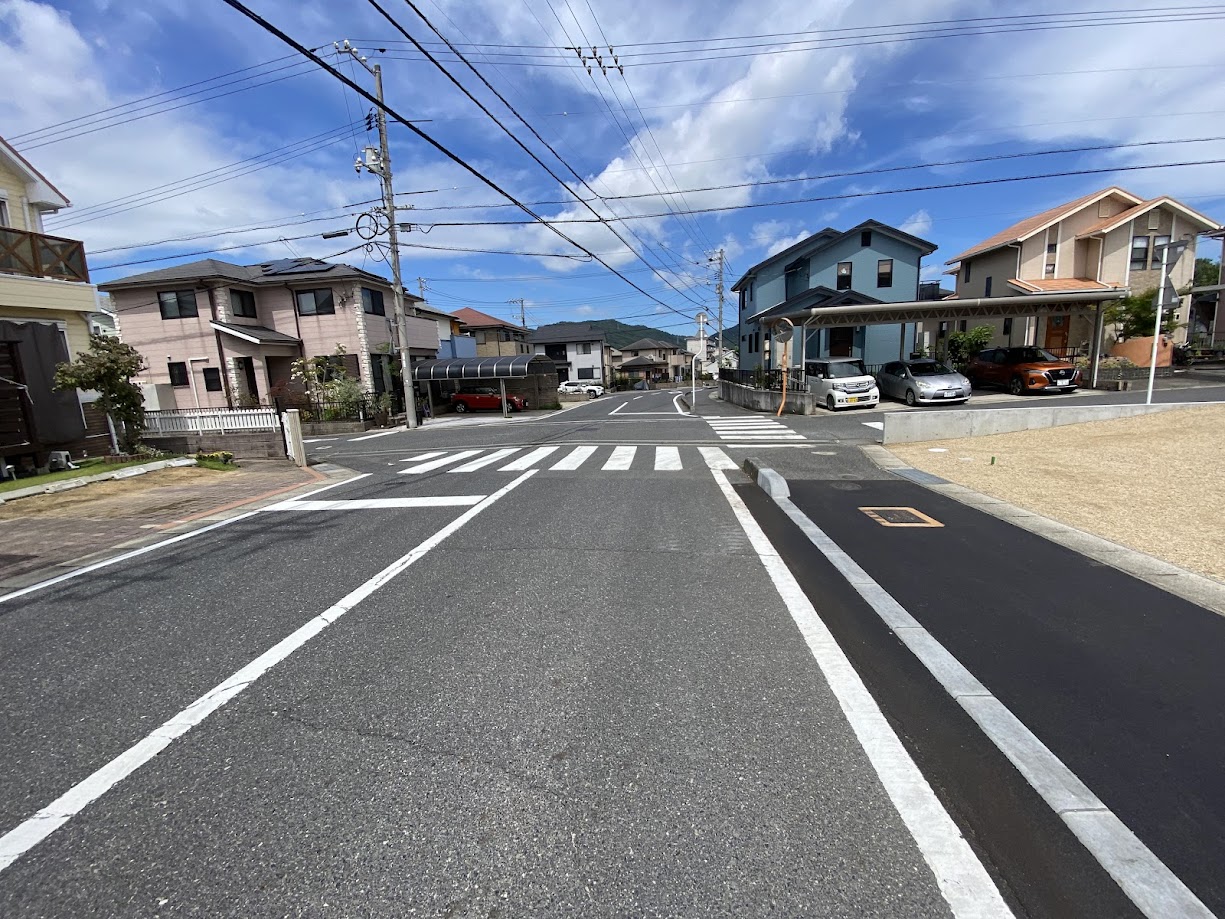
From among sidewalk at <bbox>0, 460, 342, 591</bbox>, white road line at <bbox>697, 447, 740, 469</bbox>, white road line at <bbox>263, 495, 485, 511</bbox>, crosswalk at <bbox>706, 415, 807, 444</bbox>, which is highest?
sidewalk at <bbox>0, 460, 342, 591</bbox>

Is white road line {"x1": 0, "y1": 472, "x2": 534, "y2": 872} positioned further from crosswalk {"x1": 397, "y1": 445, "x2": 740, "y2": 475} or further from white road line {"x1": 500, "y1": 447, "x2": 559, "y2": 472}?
crosswalk {"x1": 397, "y1": 445, "x2": 740, "y2": 475}

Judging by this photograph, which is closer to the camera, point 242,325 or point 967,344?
point 242,325

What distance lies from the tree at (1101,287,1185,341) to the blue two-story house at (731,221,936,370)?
Answer: 791 centimetres

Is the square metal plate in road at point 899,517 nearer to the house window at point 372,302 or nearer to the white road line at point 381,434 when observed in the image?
the white road line at point 381,434

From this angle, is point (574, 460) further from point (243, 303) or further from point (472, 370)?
point (243, 303)

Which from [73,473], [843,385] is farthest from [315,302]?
[843,385]

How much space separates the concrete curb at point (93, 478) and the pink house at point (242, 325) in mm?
14890

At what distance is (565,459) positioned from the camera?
11766mm

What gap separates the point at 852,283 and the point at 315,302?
90.0 feet

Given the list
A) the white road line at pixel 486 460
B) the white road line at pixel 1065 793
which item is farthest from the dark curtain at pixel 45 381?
the white road line at pixel 1065 793

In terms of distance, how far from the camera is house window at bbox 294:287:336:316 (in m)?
26.2

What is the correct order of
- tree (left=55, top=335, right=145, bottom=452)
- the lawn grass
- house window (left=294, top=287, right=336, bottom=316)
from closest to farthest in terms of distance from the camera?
the lawn grass < tree (left=55, top=335, right=145, bottom=452) < house window (left=294, top=287, right=336, bottom=316)

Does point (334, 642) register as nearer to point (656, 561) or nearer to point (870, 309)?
point (656, 561)

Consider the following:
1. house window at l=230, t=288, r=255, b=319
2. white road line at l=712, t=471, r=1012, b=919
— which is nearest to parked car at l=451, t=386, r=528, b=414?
house window at l=230, t=288, r=255, b=319
